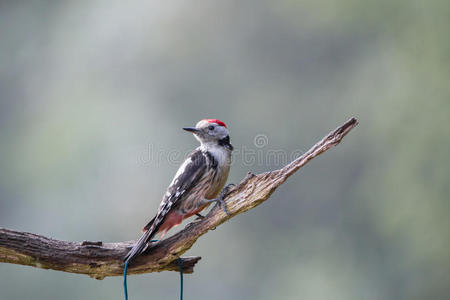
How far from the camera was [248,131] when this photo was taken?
303 inches

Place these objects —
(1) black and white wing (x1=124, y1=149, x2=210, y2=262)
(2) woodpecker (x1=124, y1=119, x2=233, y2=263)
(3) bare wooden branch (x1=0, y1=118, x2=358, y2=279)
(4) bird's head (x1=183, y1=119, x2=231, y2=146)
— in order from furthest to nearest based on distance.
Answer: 1. (4) bird's head (x1=183, y1=119, x2=231, y2=146)
2. (2) woodpecker (x1=124, y1=119, x2=233, y2=263)
3. (1) black and white wing (x1=124, y1=149, x2=210, y2=262)
4. (3) bare wooden branch (x1=0, y1=118, x2=358, y2=279)

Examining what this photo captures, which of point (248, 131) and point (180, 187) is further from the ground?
point (248, 131)

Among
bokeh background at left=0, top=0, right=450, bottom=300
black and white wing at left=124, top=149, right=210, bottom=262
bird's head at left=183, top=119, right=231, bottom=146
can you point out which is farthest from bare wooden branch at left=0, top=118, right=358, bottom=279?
bokeh background at left=0, top=0, right=450, bottom=300

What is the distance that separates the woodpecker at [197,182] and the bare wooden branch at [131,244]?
181mm

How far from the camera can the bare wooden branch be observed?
8.32 ft

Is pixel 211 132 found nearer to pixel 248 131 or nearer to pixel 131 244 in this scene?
pixel 131 244

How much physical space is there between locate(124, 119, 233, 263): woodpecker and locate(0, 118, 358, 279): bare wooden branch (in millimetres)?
181

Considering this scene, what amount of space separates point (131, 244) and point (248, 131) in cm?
494

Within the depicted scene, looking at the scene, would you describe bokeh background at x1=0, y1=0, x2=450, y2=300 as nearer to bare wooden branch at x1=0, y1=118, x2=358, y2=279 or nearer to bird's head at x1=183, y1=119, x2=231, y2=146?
bird's head at x1=183, y1=119, x2=231, y2=146

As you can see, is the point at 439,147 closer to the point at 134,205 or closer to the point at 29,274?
the point at 134,205

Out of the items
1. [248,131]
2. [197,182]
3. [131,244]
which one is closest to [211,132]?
[197,182]

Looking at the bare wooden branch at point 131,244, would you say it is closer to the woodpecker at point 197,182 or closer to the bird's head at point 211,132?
the woodpecker at point 197,182

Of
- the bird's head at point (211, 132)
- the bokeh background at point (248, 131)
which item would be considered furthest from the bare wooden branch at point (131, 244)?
the bokeh background at point (248, 131)

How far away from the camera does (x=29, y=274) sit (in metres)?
7.33
